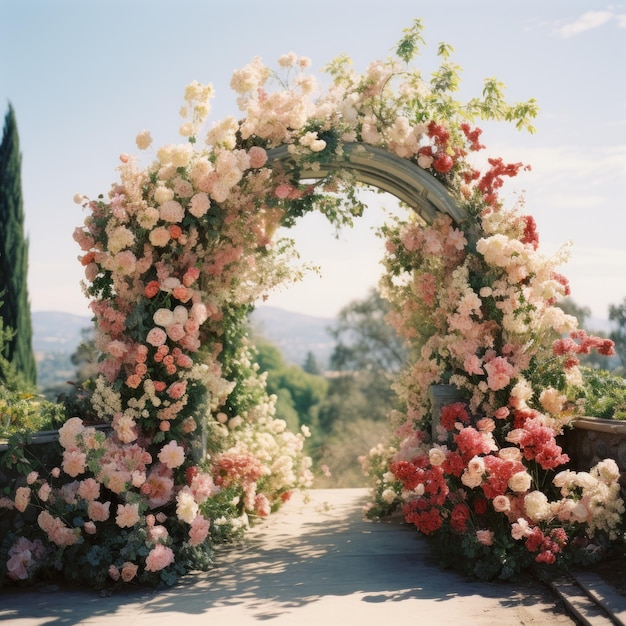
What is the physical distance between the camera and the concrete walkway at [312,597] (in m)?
4.01

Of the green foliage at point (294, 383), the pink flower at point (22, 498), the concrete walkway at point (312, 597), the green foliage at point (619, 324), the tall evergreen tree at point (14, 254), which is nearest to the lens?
the concrete walkway at point (312, 597)

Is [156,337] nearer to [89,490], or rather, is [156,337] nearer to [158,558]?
[89,490]

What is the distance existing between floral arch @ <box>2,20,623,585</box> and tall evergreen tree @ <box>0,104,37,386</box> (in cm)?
805

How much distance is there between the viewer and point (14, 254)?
1353 cm

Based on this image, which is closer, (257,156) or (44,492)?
(44,492)

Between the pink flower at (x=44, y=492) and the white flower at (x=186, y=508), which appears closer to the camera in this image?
the pink flower at (x=44, y=492)

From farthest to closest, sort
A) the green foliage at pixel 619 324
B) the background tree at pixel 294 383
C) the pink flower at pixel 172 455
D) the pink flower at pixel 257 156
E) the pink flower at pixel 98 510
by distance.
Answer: the background tree at pixel 294 383, the green foliage at pixel 619 324, the pink flower at pixel 257 156, the pink flower at pixel 172 455, the pink flower at pixel 98 510

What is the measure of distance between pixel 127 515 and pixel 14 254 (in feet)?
32.8

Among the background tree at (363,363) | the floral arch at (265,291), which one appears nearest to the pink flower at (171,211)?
the floral arch at (265,291)

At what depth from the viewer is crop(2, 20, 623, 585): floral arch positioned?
476cm

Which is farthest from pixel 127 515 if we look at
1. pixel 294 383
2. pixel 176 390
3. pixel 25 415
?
pixel 294 383

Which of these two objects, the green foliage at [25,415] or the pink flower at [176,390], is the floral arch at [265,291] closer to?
the pink flower at [176,390]

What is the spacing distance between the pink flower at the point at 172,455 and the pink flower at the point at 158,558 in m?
0.60

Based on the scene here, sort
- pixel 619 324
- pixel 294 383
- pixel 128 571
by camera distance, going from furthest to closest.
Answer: pixel 294 383 → pixel 619 324 → pixel 128 571
